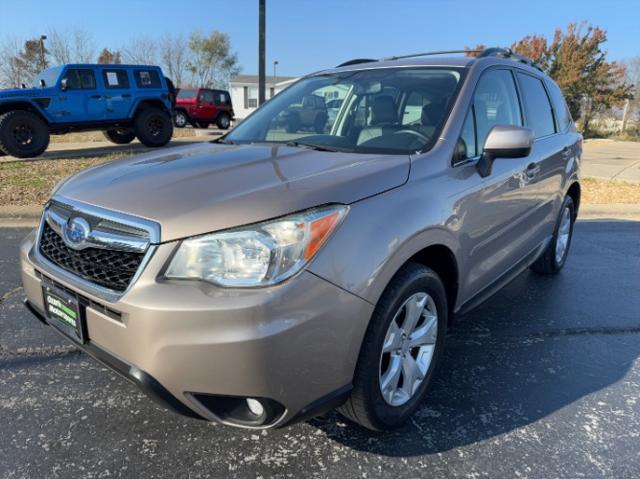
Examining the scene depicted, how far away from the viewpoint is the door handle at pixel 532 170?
10.8ft

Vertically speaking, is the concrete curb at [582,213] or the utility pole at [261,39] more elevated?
the utility pole at [261,39]

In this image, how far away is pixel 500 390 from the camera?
8.96 ft

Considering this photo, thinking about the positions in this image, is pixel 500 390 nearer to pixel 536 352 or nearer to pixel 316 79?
pixel 536 352

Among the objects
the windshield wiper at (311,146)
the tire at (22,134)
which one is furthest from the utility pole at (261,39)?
the windshield wiper at (311,146)

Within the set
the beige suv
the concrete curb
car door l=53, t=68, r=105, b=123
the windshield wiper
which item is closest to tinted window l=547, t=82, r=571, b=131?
the beige suv

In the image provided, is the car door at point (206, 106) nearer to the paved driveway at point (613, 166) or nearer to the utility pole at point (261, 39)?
the utility pole at point (261, 39)

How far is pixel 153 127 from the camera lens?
13109 millimetres

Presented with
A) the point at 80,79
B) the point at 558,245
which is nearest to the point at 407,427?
the point at 558,245

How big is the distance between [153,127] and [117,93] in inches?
46.9

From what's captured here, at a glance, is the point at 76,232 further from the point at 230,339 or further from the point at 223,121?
the point at 223,121

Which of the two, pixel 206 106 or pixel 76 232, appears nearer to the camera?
pixel 76 232

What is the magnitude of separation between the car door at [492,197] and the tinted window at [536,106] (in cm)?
20

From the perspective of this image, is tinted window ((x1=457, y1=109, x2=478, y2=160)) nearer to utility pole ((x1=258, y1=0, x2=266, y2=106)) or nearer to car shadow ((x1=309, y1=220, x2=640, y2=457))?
car shadow ((x1=309, y1=220, x2=640, y2=457))

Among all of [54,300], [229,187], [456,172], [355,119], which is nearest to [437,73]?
[355,119]
